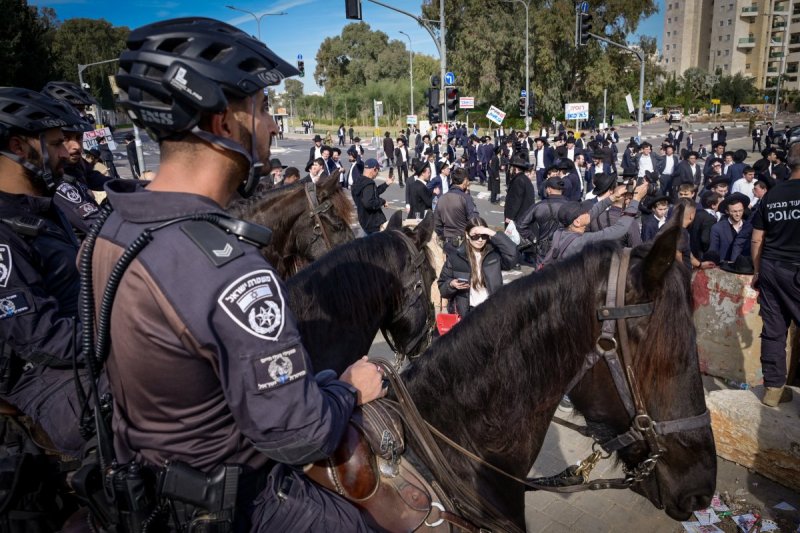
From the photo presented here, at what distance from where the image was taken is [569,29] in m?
46.4

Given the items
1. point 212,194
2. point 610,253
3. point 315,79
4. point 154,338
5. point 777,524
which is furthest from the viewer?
point 315,79

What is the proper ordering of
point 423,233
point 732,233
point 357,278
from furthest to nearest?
point 732,233, point 423,233, point 357,278

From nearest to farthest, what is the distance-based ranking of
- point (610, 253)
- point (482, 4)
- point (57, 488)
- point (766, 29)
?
point (610, 253)
point (57, 488)
point (482, 4)
point (766, 29)

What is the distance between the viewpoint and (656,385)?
2.03m

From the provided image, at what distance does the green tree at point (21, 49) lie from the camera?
3391 centimetres

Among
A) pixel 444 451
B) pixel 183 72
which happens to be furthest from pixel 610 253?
pixel 183 72

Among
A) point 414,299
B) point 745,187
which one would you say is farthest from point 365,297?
point 745,187

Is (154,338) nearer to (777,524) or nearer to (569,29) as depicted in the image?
(777,524)

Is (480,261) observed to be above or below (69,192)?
below

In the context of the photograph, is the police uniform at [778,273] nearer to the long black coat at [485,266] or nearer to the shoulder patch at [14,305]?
the long black coat at [485,266]

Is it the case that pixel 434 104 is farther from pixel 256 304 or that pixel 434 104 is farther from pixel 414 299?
pixel 256 304

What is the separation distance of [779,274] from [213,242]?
531 centimetres

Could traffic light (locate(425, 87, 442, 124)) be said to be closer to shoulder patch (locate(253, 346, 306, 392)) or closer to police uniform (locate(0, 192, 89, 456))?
police uniform (locate(0, 192, 89, 456))

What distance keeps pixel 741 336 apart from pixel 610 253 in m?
5.44
